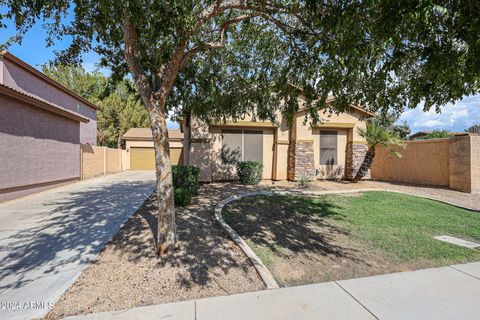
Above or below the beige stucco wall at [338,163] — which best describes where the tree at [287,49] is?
above

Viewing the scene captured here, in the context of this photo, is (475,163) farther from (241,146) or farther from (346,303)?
(346,303)

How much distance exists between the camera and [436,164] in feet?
41.0

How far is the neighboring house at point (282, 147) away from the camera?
514 inches

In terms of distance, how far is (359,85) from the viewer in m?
6.80

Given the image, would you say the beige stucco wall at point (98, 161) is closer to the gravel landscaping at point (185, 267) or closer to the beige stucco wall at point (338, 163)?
the gravel landscaping at point (185, 267)

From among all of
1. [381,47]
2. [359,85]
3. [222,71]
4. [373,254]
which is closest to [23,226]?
[222,71]

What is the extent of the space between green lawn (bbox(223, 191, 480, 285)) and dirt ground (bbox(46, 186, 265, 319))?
2.12 ft

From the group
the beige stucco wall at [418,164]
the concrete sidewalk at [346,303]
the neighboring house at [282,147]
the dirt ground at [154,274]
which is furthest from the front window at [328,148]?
the concrete sidewalk at [346,303]

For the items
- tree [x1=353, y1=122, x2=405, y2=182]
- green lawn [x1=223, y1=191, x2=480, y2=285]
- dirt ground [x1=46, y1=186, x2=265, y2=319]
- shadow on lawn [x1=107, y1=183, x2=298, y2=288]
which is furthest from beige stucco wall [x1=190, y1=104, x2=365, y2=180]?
dirt ground [x1=46, y1=186, x2=265, y2=319]

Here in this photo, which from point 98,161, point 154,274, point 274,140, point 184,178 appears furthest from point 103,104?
point 154,274

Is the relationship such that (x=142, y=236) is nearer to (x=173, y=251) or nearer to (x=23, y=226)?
(x=173, y=251)

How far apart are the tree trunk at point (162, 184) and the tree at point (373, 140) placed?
38.8 feet

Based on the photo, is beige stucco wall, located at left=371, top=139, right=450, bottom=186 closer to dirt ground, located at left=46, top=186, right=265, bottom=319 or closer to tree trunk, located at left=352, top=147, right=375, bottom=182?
tree trunk, located at left=352, top=147, right=375, bottom=182

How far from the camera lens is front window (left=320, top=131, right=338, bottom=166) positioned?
14.5 meters
